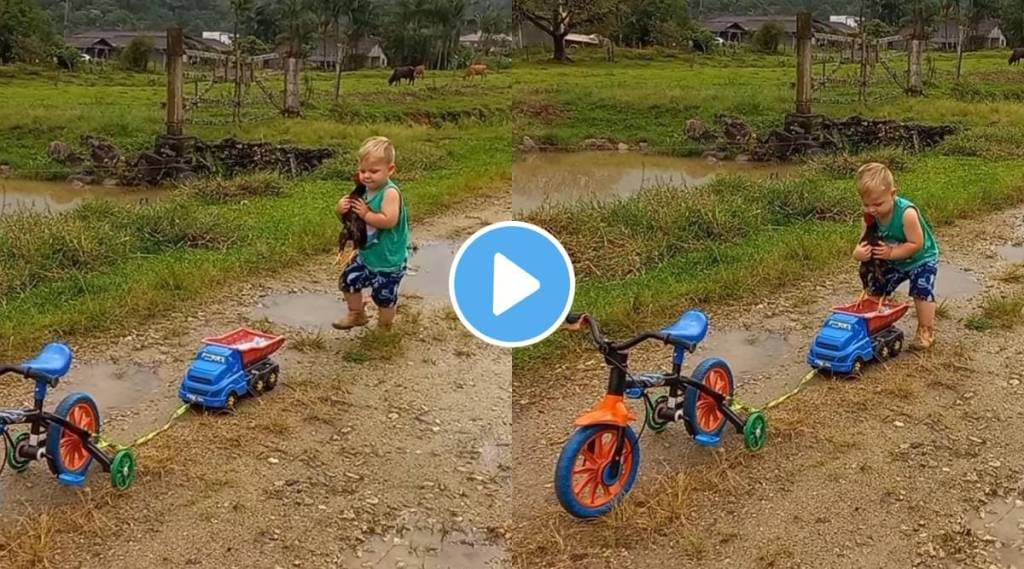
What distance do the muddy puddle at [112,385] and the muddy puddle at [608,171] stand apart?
7179mm

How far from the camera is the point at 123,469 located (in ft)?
11.5

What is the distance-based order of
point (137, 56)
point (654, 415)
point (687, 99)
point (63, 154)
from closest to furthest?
1. point (654, 415)
2. point (63, 154)
3. point (687, 99)
4. point (137, 56)

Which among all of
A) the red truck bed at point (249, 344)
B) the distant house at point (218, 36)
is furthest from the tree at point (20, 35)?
the red truck bed at point (249, 344)

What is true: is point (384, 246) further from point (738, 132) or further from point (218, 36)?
point (218, 36)

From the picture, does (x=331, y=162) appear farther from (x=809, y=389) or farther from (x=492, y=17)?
(x=492, y=17)

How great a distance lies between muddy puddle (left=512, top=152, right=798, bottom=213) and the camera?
13.2m

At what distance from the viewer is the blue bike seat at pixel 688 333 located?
3564mm

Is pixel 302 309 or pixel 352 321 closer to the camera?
pixel 352 321

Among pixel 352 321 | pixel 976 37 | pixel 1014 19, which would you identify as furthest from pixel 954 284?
pixel 976 37

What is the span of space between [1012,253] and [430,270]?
13.6 ft

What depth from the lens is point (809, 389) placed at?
4.59 m

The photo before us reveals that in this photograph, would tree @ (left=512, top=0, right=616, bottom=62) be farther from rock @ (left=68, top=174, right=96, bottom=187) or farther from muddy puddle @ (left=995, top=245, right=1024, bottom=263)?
muddy puddle @ (left=995, top=245, right=1024, bottom=263)

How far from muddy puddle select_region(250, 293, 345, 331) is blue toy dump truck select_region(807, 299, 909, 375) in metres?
2.61

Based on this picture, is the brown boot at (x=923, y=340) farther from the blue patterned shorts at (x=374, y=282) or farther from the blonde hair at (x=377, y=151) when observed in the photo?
the blonde hair at (x=377, y=151)
